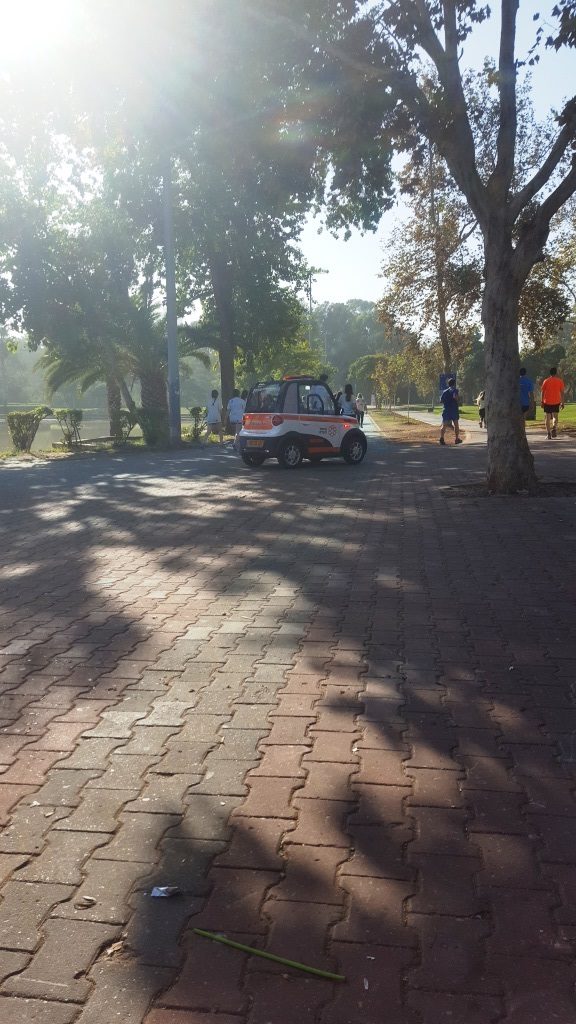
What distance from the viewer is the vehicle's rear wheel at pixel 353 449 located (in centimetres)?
2027

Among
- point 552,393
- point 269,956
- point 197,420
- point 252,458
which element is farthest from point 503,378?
point 197,420

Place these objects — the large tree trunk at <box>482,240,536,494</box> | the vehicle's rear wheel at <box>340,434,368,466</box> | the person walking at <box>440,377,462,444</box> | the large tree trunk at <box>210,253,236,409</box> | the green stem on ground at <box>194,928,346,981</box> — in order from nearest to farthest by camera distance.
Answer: the green stem on ground at <box>194,928,346,981</box>, the large tree trunk at <box>482,240,536,494</box>, the vehicle's rear wheel at <box>340,434,368,466</box>, the person walking at <box>440,377,462,444</box>, the large tree trunk at <box>210,253,236,409</box>

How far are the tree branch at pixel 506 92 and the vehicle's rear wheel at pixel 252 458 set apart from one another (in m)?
8.51

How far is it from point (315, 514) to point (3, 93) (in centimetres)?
1803

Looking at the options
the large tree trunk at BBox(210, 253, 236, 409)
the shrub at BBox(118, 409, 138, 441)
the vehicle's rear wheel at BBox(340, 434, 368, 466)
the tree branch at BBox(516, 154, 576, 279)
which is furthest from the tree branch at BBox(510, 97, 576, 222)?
the large tree trunk at BBox(210, 253, 236, 409)

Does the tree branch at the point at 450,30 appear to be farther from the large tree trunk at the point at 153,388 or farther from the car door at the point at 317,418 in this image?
the large tree trunk at the point at 153,388

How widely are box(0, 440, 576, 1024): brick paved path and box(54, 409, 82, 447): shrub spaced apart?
2090cm

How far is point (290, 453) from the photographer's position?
19562 millimetres

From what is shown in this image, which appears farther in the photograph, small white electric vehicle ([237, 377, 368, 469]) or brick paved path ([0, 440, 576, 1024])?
small white electric vehicle ([237, 377, 368, 469])

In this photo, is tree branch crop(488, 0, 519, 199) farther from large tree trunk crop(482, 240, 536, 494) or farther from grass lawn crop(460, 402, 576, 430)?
grass lawn crop(460, 402, 576, 430)

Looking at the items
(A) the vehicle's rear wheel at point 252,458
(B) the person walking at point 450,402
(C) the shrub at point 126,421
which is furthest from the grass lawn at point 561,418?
(A) the vehicle's rear wheel at point 252,458

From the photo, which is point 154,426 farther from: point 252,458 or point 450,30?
point 450,30

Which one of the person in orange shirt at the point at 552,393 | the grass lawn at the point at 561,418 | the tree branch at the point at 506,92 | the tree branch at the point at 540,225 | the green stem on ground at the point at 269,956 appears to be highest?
the tree branch at the point at 506,92

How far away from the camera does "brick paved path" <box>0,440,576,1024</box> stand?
2.50 m
